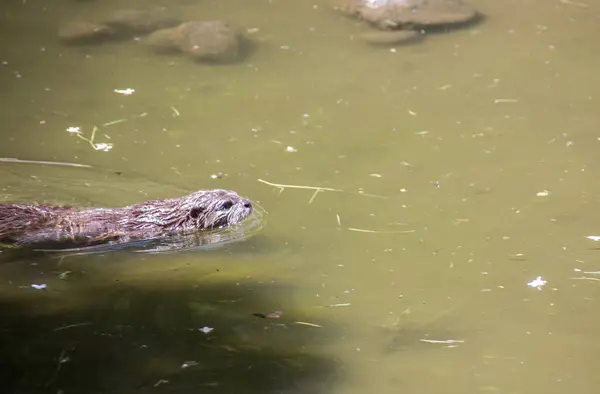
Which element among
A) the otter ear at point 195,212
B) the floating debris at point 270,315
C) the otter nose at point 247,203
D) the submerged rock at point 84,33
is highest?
→ the submerged rock at point 84,33

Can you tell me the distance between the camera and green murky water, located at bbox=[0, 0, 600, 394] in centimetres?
488

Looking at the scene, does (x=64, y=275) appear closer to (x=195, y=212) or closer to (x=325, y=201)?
(x=195, y=212)

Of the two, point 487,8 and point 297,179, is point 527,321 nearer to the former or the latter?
point 297,179

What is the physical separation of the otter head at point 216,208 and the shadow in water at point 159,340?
70cm

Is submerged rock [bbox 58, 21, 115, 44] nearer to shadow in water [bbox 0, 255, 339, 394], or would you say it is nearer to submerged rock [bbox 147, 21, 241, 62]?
submerged rock [bbox 147, 21, 241, 62]

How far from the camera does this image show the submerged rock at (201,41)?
9223mm

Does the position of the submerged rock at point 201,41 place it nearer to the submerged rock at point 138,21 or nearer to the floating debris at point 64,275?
the submerged rock at point 138,21

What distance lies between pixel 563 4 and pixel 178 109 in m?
5.62

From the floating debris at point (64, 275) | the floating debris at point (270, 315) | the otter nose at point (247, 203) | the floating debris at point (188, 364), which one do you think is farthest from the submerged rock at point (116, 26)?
the floating debris at point (188, 364)

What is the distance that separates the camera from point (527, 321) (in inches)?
210

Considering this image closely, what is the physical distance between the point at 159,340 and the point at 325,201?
2092 millimetres

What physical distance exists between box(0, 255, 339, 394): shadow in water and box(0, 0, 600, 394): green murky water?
0.01 m

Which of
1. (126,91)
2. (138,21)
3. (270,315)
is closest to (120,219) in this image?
(270,315)

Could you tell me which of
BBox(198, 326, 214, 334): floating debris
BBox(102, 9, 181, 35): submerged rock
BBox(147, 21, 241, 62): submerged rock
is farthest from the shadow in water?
BBox(102, 9, 181, 35): submerged rock
